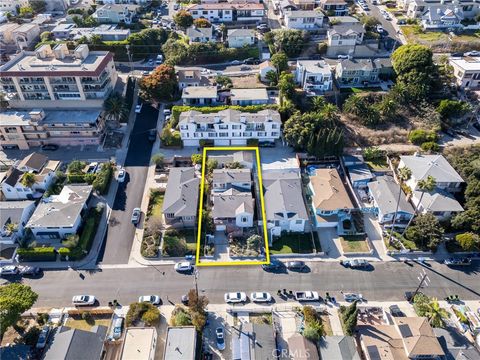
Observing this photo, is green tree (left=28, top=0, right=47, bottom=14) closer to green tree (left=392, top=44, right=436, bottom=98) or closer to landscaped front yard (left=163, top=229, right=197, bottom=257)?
landscaped front yard (left=163, top=229, right=197, bottom=257)

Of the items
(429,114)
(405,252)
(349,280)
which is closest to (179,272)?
(349,280)

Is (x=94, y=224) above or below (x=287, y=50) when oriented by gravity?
below

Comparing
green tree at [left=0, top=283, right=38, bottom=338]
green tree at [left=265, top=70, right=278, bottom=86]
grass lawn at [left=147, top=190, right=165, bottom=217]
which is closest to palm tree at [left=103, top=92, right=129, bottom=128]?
grass lawn at [left=147, top=190, right=165, bottom=217]

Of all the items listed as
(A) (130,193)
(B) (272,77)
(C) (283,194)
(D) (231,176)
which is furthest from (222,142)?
(B) (272,77)

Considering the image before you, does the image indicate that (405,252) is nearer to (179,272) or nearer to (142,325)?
(179,272)

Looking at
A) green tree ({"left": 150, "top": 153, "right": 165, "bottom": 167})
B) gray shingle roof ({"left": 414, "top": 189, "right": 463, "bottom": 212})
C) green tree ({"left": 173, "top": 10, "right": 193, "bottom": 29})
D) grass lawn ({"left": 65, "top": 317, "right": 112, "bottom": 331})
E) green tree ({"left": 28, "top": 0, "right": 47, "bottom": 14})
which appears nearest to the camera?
grass lawn ({"left": 65, "top": 317, "right": 112, "bottom": 331})

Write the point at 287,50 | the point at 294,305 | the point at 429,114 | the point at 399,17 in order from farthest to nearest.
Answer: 1. the point at 399,17
2. the point at 287,50
3. the point at 429,114
4. the point at 294,305
